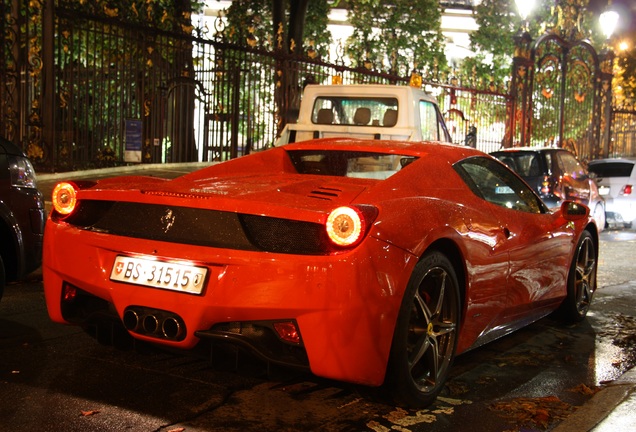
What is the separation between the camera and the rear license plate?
391 centimetres

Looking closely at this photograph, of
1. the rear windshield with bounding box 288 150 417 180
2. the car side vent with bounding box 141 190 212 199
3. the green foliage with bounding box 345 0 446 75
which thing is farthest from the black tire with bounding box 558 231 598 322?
the green foliage with bounding box 345 0 446 75

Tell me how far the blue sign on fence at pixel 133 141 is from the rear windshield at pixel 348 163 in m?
8.54

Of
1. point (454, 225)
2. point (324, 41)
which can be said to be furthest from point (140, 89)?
point (324, 41)

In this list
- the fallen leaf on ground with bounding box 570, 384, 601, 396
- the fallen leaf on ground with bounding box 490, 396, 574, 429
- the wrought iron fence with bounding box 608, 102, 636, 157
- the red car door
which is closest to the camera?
the fallen leaf on ground with bounding box 490, 396, 574, 429

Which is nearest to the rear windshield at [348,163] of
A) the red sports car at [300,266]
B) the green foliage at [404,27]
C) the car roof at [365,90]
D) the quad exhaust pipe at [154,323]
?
the red sports car at [300,266]

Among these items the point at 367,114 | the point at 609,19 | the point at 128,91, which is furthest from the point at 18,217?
the point at 609,19

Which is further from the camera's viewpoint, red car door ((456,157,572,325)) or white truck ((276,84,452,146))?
white truck ((276,84,452,146))

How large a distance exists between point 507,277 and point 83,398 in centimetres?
252

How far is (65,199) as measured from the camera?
448 centimetres

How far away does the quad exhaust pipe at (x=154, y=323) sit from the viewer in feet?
13.0

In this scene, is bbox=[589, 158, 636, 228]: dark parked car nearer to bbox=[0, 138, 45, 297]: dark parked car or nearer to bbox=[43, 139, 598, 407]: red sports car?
bbox=[43, 139, 598, 407]: red sports car

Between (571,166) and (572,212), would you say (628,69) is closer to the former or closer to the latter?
(571,166)

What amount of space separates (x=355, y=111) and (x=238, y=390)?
7.96 meters

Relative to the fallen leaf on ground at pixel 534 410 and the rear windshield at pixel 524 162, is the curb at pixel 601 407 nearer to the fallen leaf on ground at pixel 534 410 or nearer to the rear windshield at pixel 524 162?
the fallen leaf on ground at pixel 534 410
